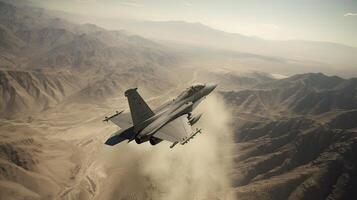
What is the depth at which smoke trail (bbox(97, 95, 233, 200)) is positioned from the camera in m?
102

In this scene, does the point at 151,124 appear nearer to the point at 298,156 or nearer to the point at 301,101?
the point at 298,156

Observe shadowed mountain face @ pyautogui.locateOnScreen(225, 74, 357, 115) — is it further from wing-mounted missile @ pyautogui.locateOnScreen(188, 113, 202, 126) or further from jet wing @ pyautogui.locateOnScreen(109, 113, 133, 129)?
jet wing @ pyautogui.locateOnScreen(109, 113, 133, 129)

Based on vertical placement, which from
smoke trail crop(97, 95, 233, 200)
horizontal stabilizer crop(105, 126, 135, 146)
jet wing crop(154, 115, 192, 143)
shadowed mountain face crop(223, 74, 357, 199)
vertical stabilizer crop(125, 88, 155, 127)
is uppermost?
vertical stabilizer crop(125, 88, 155, 127)

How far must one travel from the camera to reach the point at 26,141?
433 ft

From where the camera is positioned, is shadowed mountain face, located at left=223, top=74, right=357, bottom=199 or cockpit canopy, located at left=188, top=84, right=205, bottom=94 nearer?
cockpit canopy, located at left=188, top=84, right=205, bottom=94

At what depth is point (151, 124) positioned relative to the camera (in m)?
43.2

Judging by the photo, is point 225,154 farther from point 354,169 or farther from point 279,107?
point 279,107

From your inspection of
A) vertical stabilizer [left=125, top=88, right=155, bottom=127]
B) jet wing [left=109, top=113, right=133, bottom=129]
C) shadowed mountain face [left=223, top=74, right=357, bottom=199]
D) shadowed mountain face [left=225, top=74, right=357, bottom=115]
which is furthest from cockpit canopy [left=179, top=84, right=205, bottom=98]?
Result: shadowed mountain face [left=225, top=74, right=357, bottom=115]

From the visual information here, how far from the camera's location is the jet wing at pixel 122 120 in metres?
46.3

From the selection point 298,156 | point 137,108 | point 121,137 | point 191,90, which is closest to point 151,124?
point 137,108

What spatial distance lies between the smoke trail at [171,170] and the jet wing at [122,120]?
57.9 metres

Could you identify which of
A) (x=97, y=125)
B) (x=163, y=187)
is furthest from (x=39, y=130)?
(x=163, y=187)

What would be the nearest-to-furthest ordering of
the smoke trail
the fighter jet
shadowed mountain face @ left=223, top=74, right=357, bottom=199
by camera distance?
the fighter jet < shadowed mountain face @ left=223, top=74, right=357, bottom=199 < the smoke trail

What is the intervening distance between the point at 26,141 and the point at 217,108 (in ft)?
356
